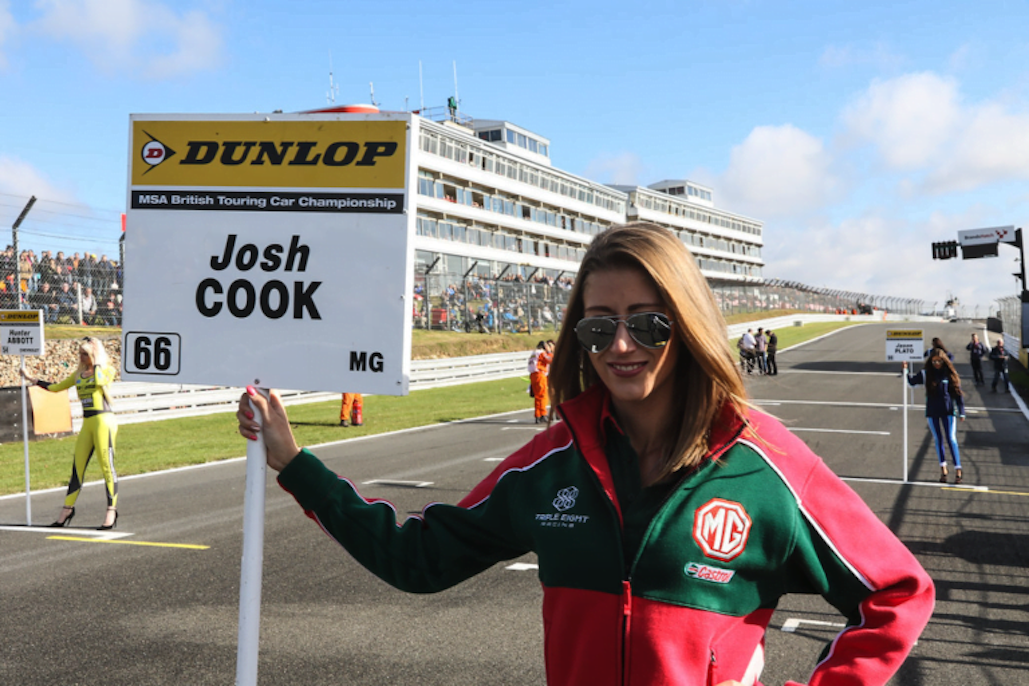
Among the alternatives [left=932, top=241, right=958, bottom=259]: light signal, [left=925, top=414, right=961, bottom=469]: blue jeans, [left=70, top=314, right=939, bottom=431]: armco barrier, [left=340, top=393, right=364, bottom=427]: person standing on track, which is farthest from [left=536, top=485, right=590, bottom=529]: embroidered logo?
[left=932, top=241, right=958, bottom=259]: light signal

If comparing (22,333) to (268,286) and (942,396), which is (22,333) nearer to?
(268,286)

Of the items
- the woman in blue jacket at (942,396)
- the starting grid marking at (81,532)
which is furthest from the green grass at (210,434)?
the woman in blue jacket at (942,396)

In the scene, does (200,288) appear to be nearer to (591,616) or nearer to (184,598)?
(591,616)

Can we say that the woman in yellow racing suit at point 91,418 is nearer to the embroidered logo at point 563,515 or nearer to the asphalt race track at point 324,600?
the asphalt race track at point 324,600

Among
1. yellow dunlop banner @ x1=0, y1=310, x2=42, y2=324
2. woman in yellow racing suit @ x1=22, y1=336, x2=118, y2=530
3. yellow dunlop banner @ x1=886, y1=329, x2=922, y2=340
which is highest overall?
yellow dunlop banner @ x1=0, y1=310, x2=42, y2=324

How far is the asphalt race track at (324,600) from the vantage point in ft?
16.7

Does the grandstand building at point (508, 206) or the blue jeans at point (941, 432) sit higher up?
the grandstand building at point (508, 206)

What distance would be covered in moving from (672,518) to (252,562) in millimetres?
1290

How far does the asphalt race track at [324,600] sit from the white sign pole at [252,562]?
2.64 meters

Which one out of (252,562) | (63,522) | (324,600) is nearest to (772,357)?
(63,522)

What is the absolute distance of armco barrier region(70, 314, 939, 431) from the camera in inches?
774

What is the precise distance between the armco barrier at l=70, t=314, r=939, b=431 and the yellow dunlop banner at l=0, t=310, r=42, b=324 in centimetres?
815

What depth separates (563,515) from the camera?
1.91m

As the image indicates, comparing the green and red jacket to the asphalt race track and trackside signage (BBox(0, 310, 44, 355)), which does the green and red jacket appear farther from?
trackside signage (BBox(0, 310, 44, 355))
